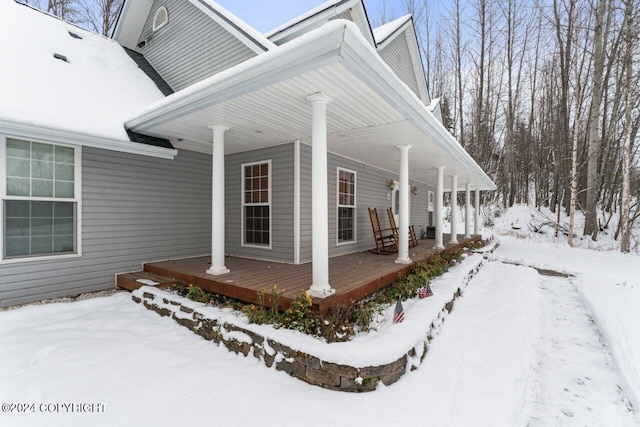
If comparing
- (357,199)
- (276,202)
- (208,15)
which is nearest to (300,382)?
(276,202)

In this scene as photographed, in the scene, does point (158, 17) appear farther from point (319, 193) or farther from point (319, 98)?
point (319, 193)

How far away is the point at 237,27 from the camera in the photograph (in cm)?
574

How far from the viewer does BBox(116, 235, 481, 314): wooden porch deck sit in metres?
3.48

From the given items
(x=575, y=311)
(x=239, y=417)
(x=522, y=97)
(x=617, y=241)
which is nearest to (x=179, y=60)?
(x=239, y=417)

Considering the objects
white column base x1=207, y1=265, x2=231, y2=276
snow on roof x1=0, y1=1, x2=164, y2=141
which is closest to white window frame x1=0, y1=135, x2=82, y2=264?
snow on roof x1=0, y1=1, x2=164, y2=141

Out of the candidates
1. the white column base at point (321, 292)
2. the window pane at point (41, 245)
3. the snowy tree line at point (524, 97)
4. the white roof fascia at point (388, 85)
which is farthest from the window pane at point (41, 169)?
the snowy tree line at point (524, 97)

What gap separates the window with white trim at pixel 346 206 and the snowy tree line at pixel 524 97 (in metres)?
9.44

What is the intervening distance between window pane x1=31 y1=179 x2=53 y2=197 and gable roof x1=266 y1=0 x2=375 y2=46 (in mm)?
5885

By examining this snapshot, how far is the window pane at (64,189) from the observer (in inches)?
167

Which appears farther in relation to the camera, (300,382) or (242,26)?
(242,26)

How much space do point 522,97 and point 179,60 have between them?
18.3 meters

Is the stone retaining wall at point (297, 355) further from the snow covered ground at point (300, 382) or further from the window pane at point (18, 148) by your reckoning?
the window pane at point (18, 148)

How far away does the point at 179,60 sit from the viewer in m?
6.84
